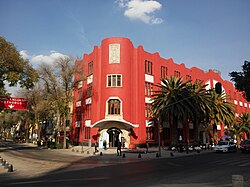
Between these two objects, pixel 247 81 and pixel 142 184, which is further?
pixel 247 81

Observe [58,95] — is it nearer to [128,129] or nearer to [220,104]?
[128,129]

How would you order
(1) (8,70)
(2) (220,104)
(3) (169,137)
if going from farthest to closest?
(3) (169,137) < (2) (220,104) < (1) (8,70)

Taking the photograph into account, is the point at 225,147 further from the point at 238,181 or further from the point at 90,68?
the point at 90,68

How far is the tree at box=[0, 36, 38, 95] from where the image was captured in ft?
86.5

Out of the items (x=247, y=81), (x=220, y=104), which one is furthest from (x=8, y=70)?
(x=220, y=104)

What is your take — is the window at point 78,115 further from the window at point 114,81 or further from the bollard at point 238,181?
the bollard at point 238,181

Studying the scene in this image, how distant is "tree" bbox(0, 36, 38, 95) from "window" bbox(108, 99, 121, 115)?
1332cm

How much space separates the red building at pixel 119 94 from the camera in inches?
1511

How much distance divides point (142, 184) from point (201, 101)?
2712 cm

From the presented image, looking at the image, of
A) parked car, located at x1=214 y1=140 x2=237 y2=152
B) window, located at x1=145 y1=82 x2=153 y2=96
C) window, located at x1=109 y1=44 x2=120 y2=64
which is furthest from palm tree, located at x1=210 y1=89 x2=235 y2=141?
window, located at x1=109 y1=44 x2=120 y2=64

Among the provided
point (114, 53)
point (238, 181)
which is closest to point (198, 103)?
point (114, 53)

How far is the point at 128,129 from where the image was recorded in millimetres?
38156

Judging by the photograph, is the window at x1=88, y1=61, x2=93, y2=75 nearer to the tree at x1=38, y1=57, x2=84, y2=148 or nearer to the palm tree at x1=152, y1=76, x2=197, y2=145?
the tree at x1=38, y1=57, x2=84, y2=148

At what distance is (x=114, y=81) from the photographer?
129 ft
